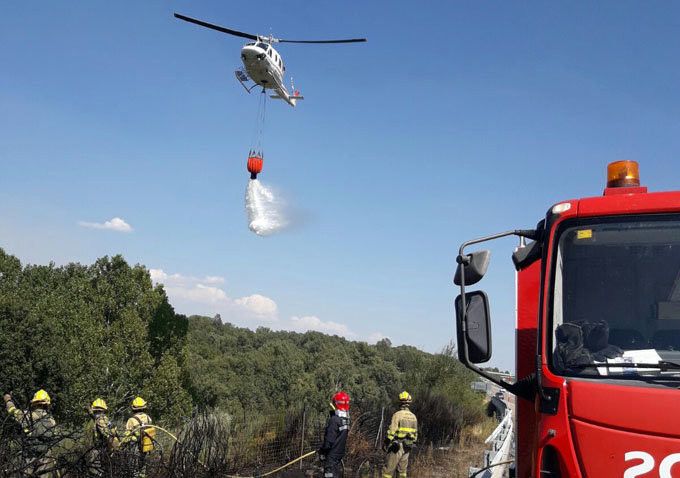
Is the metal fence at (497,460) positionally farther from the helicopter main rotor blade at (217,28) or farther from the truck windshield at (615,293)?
the helicopter main rotor blade at (217,28)

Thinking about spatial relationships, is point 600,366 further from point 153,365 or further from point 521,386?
point 153,365

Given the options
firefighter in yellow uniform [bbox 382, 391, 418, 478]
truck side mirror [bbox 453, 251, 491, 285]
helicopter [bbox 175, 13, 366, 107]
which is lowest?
firefighter in yellow uniform [bbox 382, 391, 418, 478]

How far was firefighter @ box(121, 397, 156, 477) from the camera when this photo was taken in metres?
6.90

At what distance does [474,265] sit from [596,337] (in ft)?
2.84

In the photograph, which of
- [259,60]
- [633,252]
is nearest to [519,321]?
[633,252]

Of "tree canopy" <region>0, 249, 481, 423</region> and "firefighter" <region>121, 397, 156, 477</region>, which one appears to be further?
"tree canopy" <region>0, 249, 481, 423</region>

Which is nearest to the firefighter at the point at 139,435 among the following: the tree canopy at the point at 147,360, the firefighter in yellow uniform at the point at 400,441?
the tree canopy at the point at 147,360

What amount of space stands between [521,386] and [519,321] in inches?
24.5

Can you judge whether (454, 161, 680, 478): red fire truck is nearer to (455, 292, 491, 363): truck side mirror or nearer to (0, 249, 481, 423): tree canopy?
(455, 292, 491, 363): truck side mirror

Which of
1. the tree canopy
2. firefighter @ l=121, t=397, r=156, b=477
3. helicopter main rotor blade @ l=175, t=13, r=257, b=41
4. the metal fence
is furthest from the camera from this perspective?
the tree canopy

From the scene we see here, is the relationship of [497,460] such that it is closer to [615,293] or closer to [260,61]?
[615,293]

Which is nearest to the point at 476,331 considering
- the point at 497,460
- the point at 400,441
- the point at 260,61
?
the point at 497,460

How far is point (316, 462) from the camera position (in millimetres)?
14703

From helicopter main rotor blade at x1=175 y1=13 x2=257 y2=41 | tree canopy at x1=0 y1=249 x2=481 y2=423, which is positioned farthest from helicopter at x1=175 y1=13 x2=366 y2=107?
tree canopy at x1=0 y1=249 x2=481 y2=423
